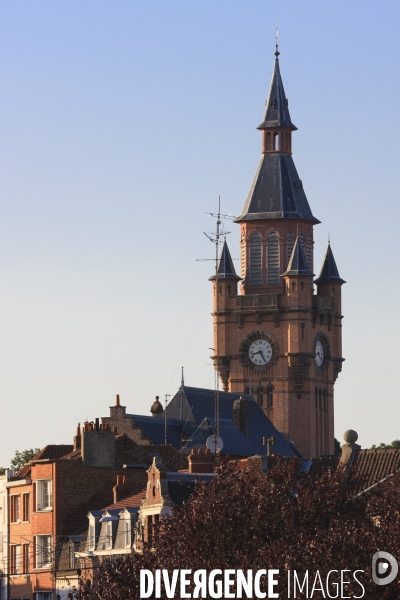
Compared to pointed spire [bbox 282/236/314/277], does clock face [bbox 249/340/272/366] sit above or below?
below

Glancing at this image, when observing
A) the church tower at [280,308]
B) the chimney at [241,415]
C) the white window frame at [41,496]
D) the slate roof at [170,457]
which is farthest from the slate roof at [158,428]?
the white window frame at [41,496]

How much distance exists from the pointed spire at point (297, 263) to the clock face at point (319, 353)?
5241 millimetres

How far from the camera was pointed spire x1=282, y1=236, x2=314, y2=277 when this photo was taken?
164 meters

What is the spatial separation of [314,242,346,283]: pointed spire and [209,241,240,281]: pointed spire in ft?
23.6

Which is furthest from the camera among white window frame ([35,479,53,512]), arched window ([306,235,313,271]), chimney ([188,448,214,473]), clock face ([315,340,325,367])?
arched window ([306,235,313,271])

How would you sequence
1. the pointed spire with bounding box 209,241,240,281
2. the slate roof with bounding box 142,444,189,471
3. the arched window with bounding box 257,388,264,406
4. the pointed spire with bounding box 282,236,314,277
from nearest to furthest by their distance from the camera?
the slate roof with bounding box 142,444,189,471 → the arched window with bounding box 257,388,264,406 → the pointed spire with bounding box 282,236,314,277 → the pointed spire with bounding box 209,241,240,281

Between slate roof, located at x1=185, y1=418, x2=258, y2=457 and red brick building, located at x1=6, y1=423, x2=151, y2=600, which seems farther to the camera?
slate roof, located at x1=185, y1=418, x2=258, y2=457

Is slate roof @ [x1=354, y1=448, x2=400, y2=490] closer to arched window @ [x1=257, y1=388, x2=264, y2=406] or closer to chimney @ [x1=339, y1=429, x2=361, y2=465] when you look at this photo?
chimney @ [x1=339, y1=429, x2=361, y2=465]

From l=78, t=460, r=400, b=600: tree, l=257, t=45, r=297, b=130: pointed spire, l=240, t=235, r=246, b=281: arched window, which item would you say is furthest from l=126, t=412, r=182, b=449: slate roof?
l=78, t=460, r=400, b=600: tree

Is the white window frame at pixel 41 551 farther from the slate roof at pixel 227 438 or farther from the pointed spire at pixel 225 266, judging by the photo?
the pointed spire at pixel 225 266

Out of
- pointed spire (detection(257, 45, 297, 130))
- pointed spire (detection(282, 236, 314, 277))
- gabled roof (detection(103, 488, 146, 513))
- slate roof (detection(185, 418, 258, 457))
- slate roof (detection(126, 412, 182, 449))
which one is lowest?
gabled roof (detection(103, 488, 146, 513))

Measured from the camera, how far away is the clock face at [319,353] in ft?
542

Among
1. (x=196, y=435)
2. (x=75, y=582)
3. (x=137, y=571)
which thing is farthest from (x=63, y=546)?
(x=196, y=435)

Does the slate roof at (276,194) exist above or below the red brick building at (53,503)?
above
